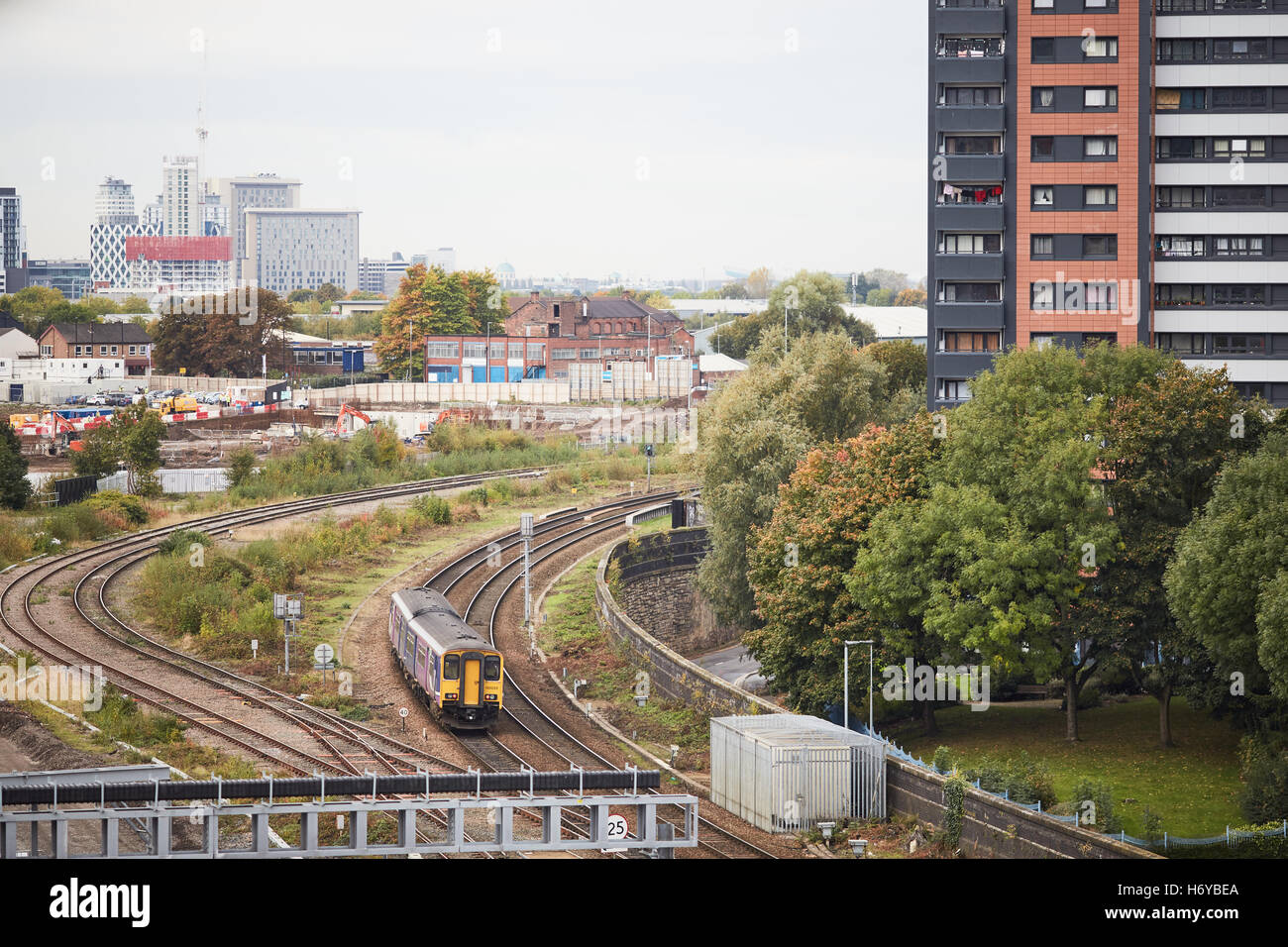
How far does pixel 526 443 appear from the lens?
82.8 meters

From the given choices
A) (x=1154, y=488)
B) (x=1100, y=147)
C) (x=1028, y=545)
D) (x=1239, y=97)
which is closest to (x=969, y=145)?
(x=1100, y=147)

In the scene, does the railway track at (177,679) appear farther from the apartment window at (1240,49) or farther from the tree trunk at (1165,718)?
the apartment window at (1240,49)

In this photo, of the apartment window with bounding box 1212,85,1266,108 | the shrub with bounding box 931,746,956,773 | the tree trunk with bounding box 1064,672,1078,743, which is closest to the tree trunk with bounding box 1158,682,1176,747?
the tree trunk with bounding box 1064,672,1078,743

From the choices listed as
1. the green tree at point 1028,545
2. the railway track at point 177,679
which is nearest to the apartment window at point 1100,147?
the green tree at point 1028,545

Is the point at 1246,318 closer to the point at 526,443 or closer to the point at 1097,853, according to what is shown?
the point at 1097,853

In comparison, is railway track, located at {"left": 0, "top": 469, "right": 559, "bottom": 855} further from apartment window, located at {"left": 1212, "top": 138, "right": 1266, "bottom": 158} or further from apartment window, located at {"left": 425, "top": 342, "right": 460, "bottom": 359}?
apartment window, located at {"left": 425, "top": 342, "right": 460, "bottom": 359}

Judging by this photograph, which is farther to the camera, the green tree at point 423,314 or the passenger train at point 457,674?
the green tree at point 423,314

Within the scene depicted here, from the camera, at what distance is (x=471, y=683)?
101ft

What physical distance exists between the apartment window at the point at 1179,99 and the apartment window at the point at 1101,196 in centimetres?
342

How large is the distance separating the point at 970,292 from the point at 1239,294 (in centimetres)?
965

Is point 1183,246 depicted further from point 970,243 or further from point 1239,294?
point 970,243

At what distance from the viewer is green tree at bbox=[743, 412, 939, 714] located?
33000mm

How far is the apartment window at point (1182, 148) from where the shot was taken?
4994 centimetres

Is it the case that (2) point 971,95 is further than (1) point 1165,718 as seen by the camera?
Yes
